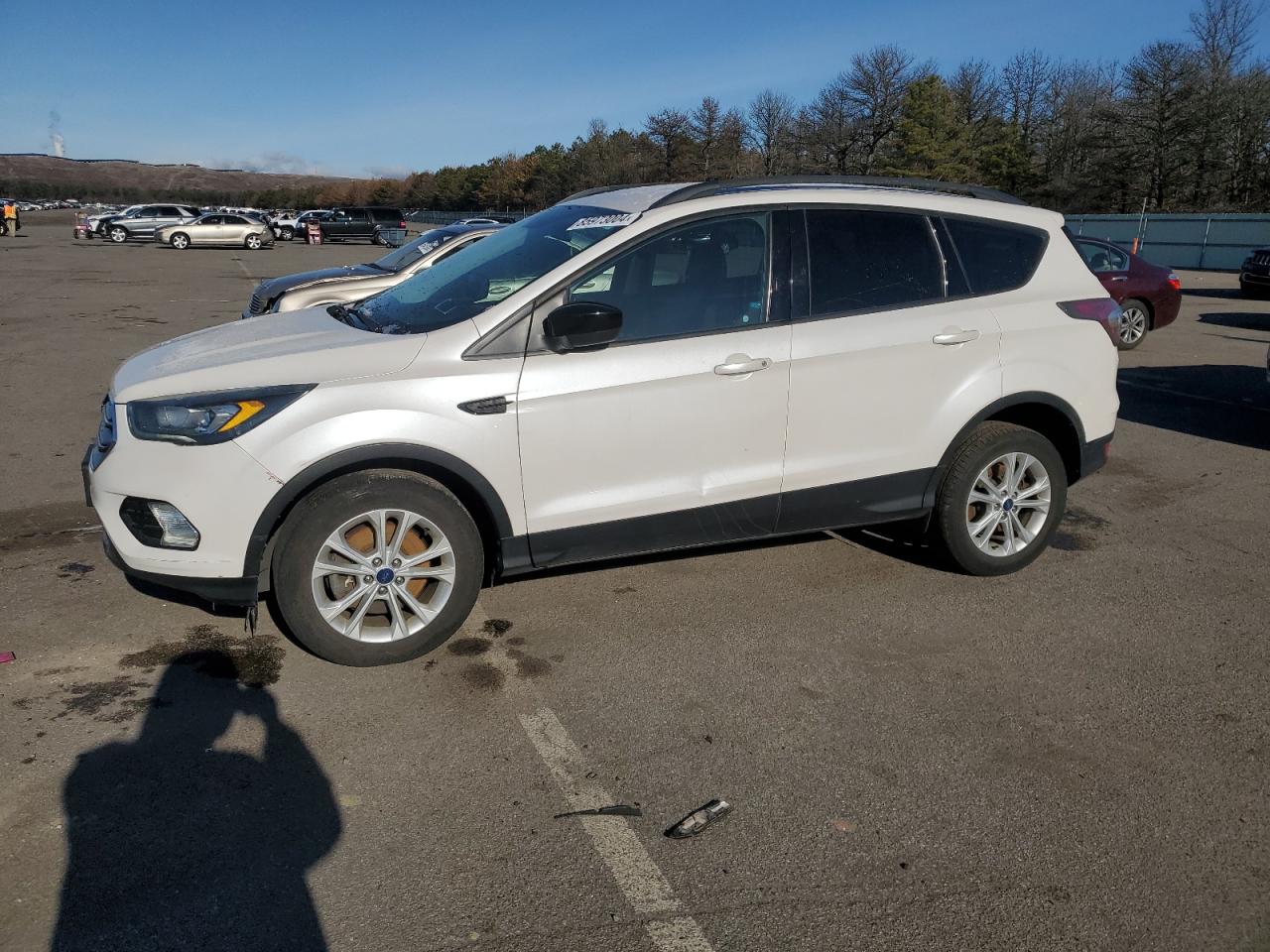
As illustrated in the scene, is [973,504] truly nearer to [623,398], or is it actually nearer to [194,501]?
[623,398]

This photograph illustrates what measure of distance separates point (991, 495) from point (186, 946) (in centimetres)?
415

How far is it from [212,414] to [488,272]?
1.54 meters

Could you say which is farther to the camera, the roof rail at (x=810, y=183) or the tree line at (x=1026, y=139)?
the tree line at (x=1026, y=139)

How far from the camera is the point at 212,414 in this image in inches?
151

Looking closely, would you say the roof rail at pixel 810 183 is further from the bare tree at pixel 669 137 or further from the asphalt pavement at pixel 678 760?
the bare tree at pixel 669 137

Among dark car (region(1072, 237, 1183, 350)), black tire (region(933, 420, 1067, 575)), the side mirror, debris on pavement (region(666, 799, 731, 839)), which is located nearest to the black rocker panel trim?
black tire (region(933, 420, 1067, 575))

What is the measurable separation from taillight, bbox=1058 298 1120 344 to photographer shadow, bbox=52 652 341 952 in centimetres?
428

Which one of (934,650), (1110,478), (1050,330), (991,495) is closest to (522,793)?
(934,650)

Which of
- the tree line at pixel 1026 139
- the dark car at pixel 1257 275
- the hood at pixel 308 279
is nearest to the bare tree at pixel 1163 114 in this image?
the tree line at pixel 1026 139

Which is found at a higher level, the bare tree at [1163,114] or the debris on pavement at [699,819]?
the bare tree at [1163,114]

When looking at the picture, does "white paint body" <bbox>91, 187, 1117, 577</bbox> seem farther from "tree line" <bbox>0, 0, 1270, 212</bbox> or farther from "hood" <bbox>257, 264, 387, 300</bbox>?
"tree line" <bbox>0, 0, 1270, 212</bbox>

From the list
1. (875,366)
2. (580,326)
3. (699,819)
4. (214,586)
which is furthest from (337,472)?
(875,366)

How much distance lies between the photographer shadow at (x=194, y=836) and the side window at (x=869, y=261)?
3.04m

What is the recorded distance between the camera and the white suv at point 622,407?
153 inches
